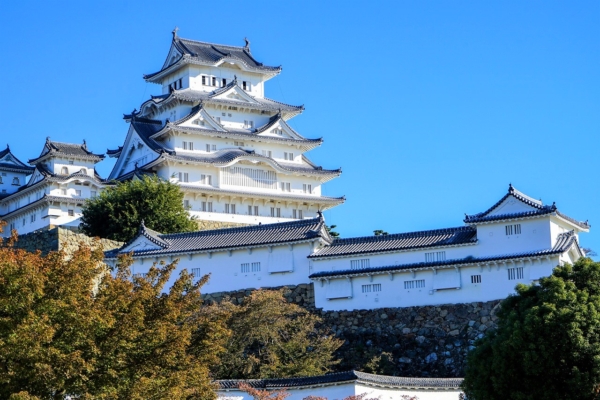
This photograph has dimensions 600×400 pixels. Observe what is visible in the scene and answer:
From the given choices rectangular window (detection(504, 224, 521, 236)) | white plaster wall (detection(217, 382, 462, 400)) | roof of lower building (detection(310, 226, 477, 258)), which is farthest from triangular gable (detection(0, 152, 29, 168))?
white plaster wall (detection(217, 382, 462, 400))

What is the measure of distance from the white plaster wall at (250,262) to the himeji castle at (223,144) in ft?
42.9

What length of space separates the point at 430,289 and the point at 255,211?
2065 cm

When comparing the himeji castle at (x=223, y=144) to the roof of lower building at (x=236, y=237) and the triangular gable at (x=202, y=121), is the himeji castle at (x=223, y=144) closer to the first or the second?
the triangular gable at (x=202, y=121)

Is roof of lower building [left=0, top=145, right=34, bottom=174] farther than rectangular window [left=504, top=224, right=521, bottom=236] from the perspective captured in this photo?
Yes

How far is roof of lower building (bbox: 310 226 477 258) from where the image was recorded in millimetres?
41719

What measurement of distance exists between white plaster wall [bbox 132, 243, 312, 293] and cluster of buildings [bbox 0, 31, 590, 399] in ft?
0.15

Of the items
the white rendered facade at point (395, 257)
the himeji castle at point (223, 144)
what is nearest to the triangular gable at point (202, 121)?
the himeji castle at point (223, 144)

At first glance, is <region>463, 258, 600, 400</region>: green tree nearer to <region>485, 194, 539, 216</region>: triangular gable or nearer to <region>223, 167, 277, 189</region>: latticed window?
<region>485, 194, 539, 216</region>: triangular gable

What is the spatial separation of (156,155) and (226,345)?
2351cm

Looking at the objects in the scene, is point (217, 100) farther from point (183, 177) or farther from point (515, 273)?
point (515, 273)

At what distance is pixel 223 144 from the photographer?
6225cm

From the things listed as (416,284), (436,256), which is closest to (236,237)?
(416,284)

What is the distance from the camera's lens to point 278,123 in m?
64.1

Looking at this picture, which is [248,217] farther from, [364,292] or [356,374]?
[356,374]
